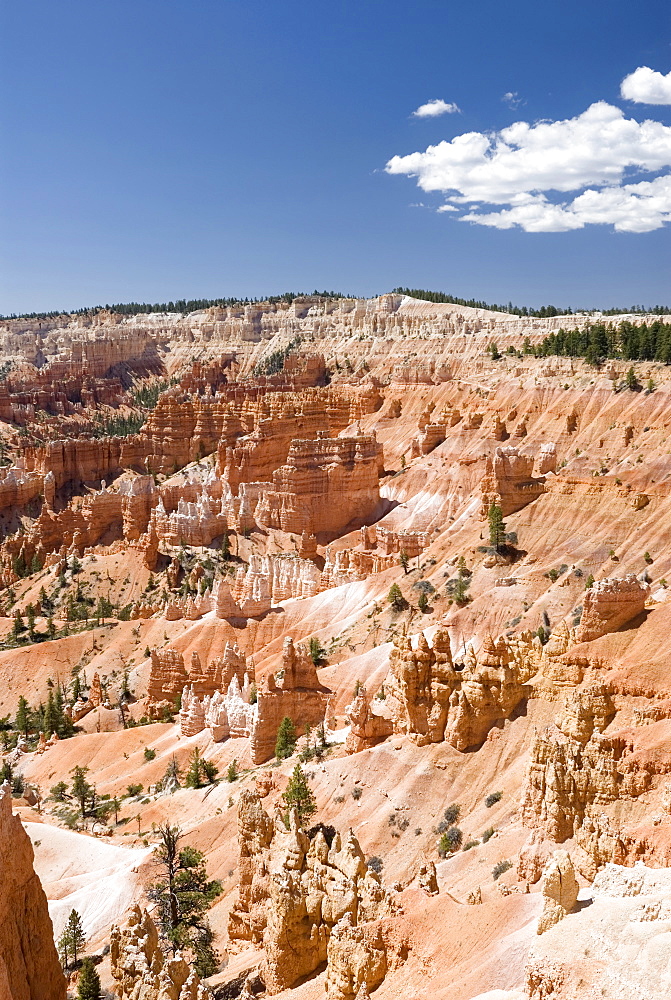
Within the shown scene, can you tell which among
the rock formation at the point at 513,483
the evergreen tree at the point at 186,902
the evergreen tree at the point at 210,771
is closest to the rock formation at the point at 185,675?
the evergreen tree at the point at 210,771

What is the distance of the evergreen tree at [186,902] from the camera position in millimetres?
23938

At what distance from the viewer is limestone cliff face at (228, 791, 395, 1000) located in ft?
58.9

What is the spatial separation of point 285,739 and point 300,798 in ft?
34.2

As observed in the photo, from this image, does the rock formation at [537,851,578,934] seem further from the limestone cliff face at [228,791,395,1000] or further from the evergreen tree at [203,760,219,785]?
the evergreen tree at [203,760,219,785]

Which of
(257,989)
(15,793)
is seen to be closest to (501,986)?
(257,989)

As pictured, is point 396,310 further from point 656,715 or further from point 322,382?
point 656,715

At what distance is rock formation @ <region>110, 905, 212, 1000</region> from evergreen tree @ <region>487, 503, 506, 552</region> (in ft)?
103

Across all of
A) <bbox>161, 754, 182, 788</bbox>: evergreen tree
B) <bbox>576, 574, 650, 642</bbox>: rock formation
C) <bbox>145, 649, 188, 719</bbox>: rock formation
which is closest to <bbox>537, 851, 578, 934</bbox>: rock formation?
<bbox>576, 574, 650, 642</bbox>: rock formation

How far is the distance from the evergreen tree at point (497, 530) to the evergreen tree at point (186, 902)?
2522cm

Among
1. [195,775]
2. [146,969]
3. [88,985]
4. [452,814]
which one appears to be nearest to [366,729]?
[452,814]

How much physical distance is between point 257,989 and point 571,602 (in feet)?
75.3

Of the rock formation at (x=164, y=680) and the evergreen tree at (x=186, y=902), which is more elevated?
the evergreen tree at (x=186, y=902)

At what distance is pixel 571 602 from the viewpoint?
128ft

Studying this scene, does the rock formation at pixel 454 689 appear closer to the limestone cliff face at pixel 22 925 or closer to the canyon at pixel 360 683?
the canyon at pixel 360 683
